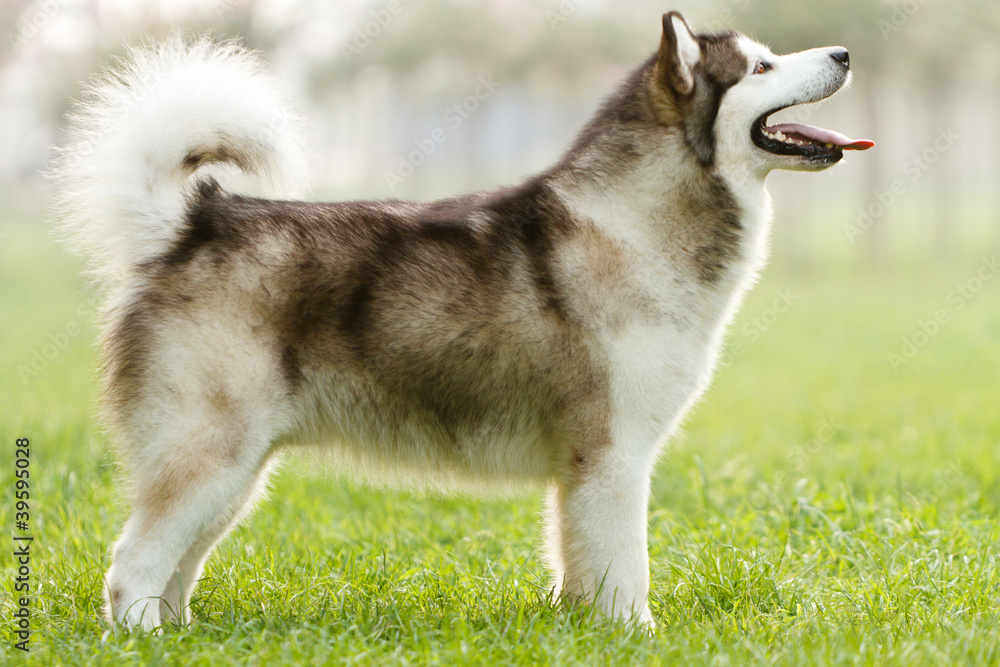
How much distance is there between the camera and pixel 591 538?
9.94 ft

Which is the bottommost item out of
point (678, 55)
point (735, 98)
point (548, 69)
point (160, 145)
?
point (548, 69)

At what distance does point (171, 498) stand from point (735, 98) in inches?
92.9

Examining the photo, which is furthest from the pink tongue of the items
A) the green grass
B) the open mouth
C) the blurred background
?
the blurred background

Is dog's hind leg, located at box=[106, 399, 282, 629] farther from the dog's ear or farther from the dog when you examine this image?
the dog's ear

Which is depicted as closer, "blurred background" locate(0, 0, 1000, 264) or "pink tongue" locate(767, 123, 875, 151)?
"pink tongue" locate(767, 123, 875, 151)

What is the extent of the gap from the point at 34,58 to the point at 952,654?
64.6ft

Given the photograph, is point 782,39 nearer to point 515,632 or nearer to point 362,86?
point 362,86

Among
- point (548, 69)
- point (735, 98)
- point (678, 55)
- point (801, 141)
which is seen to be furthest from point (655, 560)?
point (548, 69)

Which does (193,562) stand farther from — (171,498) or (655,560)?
(655,560)

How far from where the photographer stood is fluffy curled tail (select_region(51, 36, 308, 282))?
3.07 m

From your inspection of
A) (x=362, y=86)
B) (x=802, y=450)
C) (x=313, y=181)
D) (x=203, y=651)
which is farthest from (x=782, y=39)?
(x=203, y=651)

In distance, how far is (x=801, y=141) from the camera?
329cm

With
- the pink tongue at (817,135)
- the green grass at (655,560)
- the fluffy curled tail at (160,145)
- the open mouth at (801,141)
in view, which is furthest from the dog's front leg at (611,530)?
the fluffy curled tail at (160,145)

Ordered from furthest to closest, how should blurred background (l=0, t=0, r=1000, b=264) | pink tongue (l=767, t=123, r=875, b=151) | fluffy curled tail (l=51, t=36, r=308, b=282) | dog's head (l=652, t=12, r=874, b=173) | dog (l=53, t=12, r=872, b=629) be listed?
blurred background (l=0, t=0, r=1000, b=264)
pink tongue (l=767, t=123, r=875, b=151)
dog's head (l=652, t=12, r=874, b=173)
fluffy curled tail (l=51, t=36, r=308, b=282)
dog (l=53, t=12, r=872, b=629)
